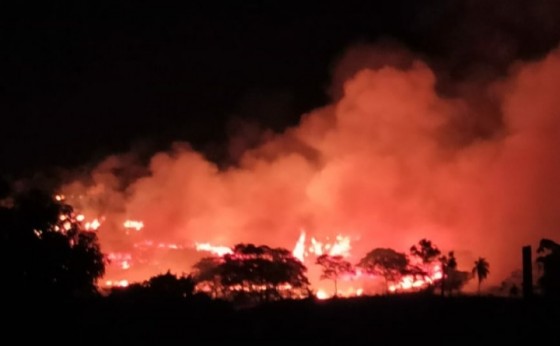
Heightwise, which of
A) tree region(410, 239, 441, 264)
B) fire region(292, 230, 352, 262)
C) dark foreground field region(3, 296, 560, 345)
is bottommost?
dark foreground field region(3, 296, 560, 345)

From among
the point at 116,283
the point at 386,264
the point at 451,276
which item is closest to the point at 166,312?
the point at 386,264

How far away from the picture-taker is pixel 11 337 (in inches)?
614

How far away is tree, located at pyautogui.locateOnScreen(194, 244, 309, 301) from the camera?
185 feet

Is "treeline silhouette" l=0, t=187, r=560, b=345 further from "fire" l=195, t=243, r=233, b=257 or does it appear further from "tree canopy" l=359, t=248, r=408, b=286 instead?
"fire" l=195, t=243, r=233, b=257

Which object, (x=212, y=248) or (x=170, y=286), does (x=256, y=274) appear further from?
(x=212, y=248)

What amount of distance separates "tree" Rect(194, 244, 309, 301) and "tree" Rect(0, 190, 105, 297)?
3690 cm

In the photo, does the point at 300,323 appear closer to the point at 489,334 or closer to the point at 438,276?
the point at 489,334

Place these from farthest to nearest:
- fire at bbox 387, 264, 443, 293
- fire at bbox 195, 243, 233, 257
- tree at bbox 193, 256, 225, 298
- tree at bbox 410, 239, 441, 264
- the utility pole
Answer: fire at bbox 195, 243, 233, 257
tree at bbox 410, 239, 441, 264
fire at bbox 387, 264, 443, 293
tree at bbox 193, 256, 225, 298
the utility pole

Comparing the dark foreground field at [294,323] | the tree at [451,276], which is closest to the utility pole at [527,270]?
the dark foreground field at [294,323]

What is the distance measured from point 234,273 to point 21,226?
41394mm

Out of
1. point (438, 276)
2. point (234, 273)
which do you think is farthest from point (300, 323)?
point (438, 276)

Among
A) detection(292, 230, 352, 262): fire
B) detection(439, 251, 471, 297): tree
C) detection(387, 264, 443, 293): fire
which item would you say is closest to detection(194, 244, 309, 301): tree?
detection(387, 264, 443, 293): fire

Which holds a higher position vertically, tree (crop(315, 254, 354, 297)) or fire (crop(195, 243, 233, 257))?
fire (crop(195, 243, 233, 257))

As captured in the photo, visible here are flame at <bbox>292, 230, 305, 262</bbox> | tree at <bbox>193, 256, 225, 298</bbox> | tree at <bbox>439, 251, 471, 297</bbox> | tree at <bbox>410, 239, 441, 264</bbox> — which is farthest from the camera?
flame at <bbox>292, 230, 305, 262</bbox>
